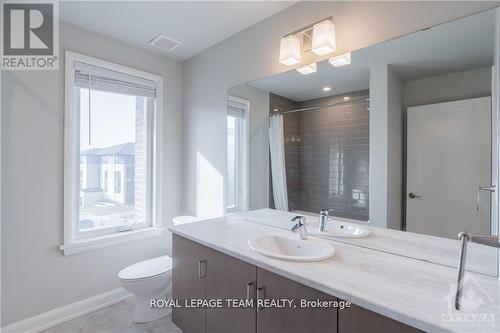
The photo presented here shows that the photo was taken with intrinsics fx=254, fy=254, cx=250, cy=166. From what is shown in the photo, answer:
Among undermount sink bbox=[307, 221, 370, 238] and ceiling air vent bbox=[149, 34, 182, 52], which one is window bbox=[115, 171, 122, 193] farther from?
undermount sink bbox=[307, 221, 370, 238]

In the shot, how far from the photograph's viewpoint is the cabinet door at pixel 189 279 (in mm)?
1601

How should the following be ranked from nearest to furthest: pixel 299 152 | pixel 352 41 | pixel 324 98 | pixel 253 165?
pixel 352 41 < pixel 324 98 < pixel 299 152 < pixel 253 165

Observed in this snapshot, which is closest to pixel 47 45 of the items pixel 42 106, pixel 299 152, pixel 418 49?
pixel 42 106

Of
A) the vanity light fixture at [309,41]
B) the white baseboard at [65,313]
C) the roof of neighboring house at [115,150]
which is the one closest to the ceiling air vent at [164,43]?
the roof of neighboring house at [115,150]

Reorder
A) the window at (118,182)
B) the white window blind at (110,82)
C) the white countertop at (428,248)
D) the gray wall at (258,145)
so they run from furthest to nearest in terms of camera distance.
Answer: the window at (118,182)
the white window blind at (110,82)
the gray wall at (258,145)
the white countertop at (428,248)

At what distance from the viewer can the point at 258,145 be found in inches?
82.4

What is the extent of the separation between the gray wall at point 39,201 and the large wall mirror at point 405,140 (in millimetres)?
1725

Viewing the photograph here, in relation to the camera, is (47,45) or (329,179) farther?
(47,45)

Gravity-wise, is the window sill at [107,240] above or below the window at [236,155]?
below

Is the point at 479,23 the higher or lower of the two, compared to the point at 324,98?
higher

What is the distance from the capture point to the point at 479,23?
1176 millimetres

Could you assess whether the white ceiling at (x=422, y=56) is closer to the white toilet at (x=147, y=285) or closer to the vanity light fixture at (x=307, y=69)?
the vanity light fixture at (x=307, y=69)

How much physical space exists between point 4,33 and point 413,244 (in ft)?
9.85

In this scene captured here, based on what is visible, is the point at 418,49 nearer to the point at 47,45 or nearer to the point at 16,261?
the point at 47,45
